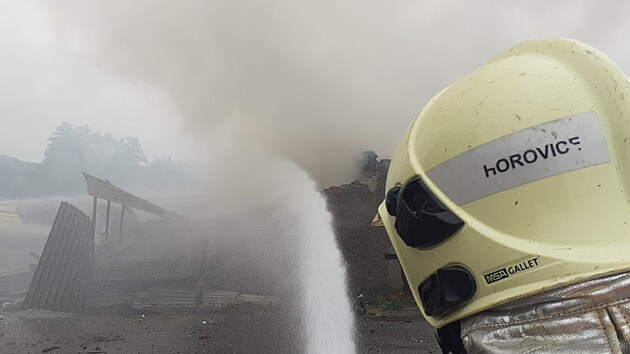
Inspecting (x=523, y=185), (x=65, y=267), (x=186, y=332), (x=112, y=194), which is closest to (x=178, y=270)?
(x=65, y=267)

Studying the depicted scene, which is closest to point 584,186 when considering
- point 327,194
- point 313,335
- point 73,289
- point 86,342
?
point 313,335

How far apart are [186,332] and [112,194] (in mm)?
3996

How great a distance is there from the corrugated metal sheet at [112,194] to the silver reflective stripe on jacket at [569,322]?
7801 millimetres

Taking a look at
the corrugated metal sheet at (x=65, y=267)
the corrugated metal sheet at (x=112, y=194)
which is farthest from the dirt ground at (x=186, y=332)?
the corrugated metal sheet at (x=112, y=194)

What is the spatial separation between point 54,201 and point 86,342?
48.4ft

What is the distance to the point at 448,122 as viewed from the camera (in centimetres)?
109

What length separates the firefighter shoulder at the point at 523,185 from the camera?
37.3 inches

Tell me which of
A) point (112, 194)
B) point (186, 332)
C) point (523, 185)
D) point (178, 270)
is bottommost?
point (186, 332)

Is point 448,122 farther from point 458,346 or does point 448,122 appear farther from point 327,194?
point 327,194

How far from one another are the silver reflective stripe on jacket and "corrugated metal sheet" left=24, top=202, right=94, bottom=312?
710 centimetres

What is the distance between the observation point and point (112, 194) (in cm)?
824

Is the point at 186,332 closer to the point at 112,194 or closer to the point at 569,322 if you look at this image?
the point at 112,194

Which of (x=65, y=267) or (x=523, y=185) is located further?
(x=65, y=267)

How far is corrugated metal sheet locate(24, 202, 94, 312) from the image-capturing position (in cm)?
666
